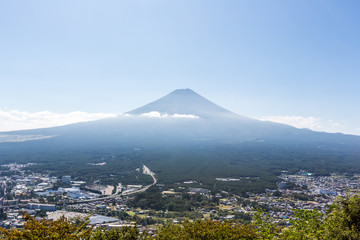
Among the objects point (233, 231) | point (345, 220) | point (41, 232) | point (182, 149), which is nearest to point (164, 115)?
point (182, 149)

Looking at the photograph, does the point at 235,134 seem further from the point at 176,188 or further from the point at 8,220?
the point at 8,220

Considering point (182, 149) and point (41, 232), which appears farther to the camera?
point (182, 149)

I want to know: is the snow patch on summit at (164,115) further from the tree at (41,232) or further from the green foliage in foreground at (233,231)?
the tree at (41,232)

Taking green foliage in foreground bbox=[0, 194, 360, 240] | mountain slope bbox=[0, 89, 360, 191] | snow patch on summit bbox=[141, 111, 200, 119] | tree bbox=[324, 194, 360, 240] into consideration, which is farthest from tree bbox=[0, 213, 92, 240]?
snow patch on summit bbox=[141, 111, 200, 119]

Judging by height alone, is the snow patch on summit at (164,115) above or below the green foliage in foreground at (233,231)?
above

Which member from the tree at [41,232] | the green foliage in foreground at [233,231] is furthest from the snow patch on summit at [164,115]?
the tree at [41,232]

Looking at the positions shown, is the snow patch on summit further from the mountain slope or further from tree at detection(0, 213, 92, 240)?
tree at detection(0, 213, 92, 240)

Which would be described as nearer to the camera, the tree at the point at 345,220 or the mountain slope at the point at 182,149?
the tree at the point at 345,220

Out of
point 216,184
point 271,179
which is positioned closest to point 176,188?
point 216,184

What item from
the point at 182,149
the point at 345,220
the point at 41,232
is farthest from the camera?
the point at 182,149

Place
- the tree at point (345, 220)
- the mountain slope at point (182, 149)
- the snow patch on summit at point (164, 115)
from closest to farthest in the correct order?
the tree at point (345, 220), the mountain slope at point (182, 149), the snow patch on summit at point (164, 115)

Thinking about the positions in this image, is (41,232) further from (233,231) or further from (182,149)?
(182,149)
